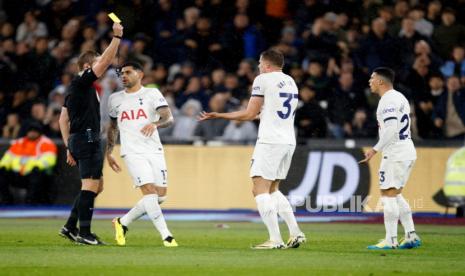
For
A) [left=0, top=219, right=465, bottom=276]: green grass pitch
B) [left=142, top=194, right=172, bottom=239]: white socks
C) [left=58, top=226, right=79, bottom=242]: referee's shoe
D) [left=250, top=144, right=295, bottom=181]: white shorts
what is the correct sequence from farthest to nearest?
[left=58, top=226, right=79, bottom=242]: referee's shoe
[left=142, top=194, right=172, bottom=239]: white socks
[left=250, top=144, right=295, bottom=181]: white shorts
[left=0, top=219, right=465, bottom=276]: green grass pitch

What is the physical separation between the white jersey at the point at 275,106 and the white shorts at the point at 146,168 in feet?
4.43

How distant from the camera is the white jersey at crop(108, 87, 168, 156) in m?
14.1

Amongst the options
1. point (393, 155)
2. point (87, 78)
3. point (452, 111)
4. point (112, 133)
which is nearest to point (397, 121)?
point (393, 155)

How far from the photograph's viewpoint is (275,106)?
13.7 metres

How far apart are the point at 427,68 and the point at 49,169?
777 cm

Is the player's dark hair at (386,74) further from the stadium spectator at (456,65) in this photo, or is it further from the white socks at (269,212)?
the stadium spectator at (456,65)

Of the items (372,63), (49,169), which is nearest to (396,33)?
(372,63)

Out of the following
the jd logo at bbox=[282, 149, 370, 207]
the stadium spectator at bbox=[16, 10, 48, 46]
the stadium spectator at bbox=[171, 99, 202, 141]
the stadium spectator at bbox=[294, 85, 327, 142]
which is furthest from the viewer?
the stadium spectator at bbox=[16, 10, 48, 46]

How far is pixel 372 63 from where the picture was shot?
76.2 ft

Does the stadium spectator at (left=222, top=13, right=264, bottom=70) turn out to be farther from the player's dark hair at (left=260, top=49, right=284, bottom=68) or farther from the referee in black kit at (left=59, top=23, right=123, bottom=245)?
the player's dark hair at (left=260, top=49, right=284, bottom=68)

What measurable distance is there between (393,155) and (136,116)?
3.29 meters

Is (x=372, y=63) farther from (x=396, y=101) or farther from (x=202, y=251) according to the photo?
(x=202, y=251)

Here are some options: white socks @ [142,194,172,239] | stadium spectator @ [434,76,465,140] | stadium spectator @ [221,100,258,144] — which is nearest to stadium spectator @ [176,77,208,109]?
stadium spectator @ [221,100,258,144]

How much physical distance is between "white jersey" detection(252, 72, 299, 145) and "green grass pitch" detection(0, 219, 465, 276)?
4.62ft
